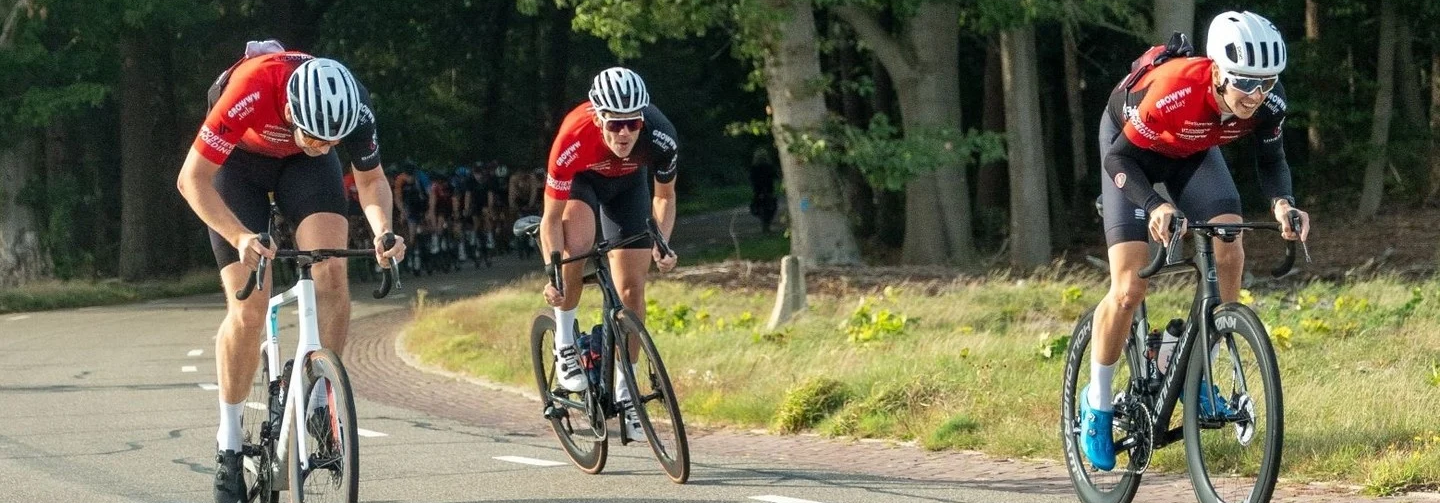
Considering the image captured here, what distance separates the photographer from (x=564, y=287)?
9242 mm

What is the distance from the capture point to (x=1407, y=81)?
33219mm

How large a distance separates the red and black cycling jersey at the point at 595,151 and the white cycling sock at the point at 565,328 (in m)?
0.57

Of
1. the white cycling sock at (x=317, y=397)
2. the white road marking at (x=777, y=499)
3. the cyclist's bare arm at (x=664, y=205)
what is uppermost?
the cyclist's bare arm at (x=664, y=205)

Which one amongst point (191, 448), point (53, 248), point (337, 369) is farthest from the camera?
point (53, 248)

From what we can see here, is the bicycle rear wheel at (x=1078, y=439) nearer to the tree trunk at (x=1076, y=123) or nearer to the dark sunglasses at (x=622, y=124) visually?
the dark sunglasses at (x=622, y=124)

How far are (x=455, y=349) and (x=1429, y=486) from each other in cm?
970

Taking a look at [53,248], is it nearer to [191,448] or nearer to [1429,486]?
[191,448]

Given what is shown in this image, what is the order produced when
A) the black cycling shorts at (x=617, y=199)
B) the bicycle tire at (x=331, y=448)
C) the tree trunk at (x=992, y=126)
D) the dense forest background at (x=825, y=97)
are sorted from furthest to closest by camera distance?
the tree trunk at (x=992, y=126), the dense forest background at (x=825, y=97), the black cycling shorts at (x=617, y=199), the bicycle tire at (x=331, y=448)

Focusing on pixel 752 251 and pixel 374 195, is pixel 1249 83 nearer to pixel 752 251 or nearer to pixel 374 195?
pixel 374 195

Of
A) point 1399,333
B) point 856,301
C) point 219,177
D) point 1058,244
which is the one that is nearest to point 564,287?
point 219,177

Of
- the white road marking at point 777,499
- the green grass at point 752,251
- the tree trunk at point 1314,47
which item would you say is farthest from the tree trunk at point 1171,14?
the white road marking at point 777,499

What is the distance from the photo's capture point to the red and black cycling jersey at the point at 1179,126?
675cm

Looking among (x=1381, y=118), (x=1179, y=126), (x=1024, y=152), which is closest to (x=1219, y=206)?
(x=1179, y=126)

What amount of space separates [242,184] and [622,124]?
1814mm
